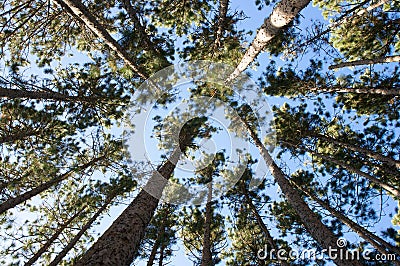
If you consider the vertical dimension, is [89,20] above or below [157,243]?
above

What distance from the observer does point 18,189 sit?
752 centimetres

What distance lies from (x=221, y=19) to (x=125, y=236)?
20.2ft

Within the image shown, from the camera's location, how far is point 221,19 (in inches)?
297

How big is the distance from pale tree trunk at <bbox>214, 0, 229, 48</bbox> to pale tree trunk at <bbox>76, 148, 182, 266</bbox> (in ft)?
15.5

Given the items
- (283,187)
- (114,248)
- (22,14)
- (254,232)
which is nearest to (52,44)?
(22,14)

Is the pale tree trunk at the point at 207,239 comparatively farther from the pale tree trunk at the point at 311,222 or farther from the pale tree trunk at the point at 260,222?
the pale tree trunk at the point at 311,222

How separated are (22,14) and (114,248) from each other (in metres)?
6.89

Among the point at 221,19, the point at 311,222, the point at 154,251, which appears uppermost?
the point at 221,19

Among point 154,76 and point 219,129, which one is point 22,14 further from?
point 219,129

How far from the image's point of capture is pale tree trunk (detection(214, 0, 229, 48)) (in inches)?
283

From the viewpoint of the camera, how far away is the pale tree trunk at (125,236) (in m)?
3.99

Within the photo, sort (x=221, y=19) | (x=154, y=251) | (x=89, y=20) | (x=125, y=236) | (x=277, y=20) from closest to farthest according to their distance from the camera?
(x=125, y=236), (x=277, y=20), (x=89, y=20), (x=221, y=19), (x=154, y=251)

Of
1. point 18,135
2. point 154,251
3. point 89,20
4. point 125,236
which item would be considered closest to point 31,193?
point 18,135

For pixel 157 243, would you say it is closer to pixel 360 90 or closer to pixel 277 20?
pixel 277 20
